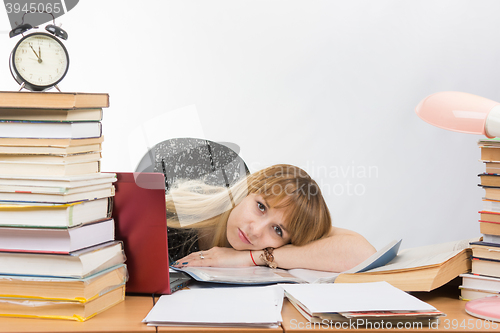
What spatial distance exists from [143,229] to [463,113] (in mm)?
627

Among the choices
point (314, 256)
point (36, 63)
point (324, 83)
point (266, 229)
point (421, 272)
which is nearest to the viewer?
point (421, 272)

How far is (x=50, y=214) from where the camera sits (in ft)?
2.52

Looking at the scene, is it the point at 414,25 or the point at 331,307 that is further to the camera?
the point at 414,25

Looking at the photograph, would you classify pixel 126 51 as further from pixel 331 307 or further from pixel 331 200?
pixel 331 307

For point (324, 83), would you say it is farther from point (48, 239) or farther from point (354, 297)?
point (48, 239)

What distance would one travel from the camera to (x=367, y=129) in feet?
8.95

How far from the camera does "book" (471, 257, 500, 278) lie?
869 millimetres

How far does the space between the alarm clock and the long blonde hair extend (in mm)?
653

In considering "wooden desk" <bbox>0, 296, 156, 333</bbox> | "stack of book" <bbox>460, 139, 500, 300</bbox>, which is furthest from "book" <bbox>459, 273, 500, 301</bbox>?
"wooden desk" <bbox>0, 296, 156, 333</bbox>

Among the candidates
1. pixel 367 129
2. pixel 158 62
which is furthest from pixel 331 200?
pixel 158 62

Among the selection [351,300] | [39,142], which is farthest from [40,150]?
[351,300]

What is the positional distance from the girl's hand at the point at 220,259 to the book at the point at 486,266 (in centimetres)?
59

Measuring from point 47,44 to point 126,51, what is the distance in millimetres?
1920

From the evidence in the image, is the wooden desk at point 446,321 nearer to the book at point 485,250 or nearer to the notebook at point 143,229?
the book at point 485,250
